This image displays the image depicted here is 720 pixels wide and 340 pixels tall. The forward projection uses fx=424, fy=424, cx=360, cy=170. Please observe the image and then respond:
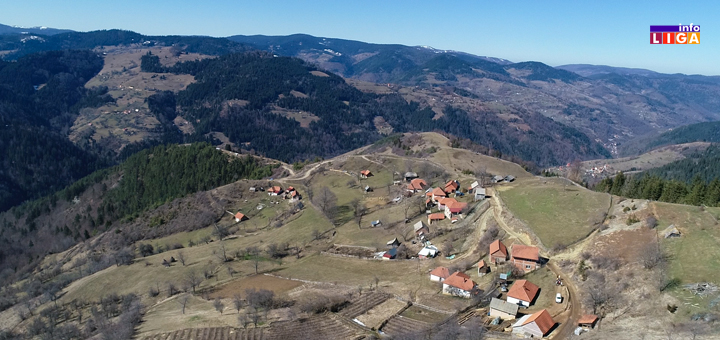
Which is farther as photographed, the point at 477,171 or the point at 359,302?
the point at 477,171

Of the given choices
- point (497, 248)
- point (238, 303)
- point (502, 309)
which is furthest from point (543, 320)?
point (238, 303)

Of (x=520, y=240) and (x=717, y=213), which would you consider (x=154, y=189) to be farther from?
(x=717, y=213)

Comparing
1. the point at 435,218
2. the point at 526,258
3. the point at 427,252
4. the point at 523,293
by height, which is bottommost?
the point at 427,252

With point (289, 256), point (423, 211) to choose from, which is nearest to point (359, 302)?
point (289, 256)

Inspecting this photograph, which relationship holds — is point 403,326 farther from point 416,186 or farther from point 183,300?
point 416,186

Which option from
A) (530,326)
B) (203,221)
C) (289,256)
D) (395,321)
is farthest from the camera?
(203,221)

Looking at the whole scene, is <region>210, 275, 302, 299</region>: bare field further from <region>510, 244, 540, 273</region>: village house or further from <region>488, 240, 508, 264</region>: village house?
<region>510, 244, 540, 273</region>: village house
